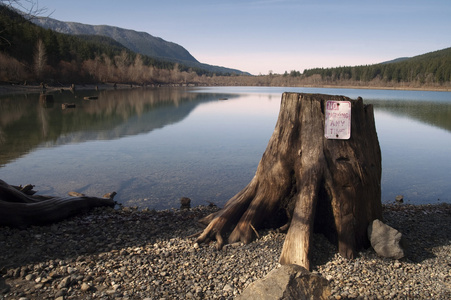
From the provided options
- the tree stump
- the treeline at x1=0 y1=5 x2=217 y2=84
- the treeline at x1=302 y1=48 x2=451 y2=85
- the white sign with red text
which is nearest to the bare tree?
the treeline at x1=0 y1=5 x2=217 y2=84

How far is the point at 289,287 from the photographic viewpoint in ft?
11.4

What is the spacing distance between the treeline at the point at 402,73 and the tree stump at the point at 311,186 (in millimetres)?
147549

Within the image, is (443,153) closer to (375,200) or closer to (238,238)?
(375,200)

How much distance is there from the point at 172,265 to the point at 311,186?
7.67 ft

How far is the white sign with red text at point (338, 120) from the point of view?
16.7ft

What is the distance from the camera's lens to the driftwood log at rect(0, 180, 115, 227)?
5.80 meters

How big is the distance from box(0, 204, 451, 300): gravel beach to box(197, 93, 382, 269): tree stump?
0.29 m

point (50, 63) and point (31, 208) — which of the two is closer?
point (31, 208)

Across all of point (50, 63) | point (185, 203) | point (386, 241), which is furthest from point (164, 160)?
point (50, 63)

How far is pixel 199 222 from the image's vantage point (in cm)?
642

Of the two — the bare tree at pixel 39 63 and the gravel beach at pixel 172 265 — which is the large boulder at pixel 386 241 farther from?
the bare tree at pixel 39 63

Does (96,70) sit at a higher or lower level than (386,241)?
higher

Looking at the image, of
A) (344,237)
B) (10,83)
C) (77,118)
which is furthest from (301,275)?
(10,83)

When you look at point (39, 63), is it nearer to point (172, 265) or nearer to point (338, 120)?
point (172, 265)
